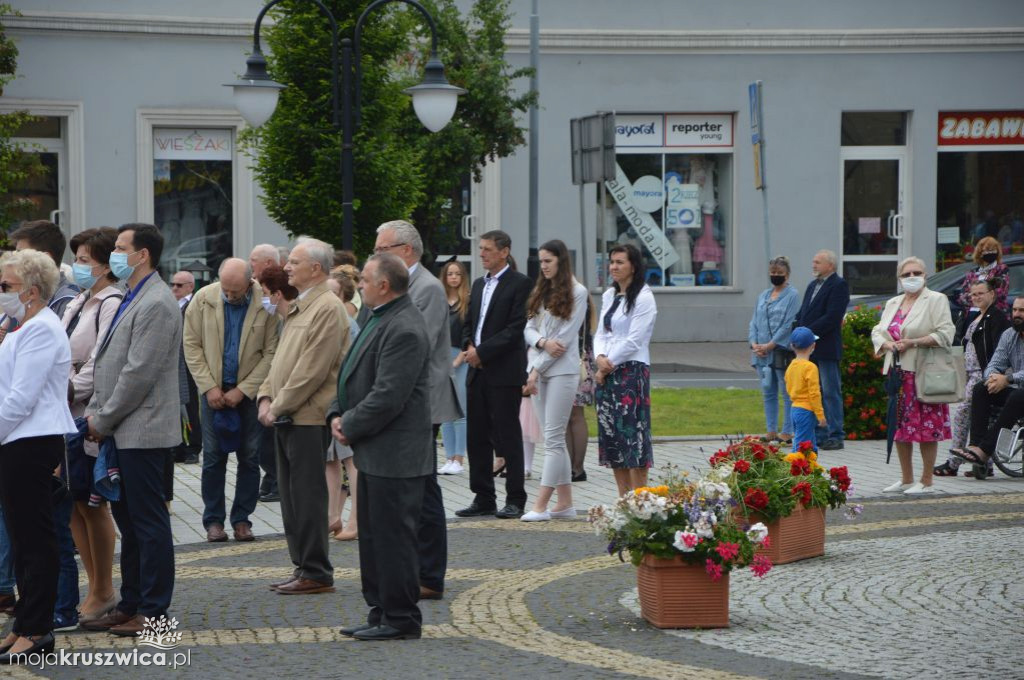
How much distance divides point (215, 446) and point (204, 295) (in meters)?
1.06

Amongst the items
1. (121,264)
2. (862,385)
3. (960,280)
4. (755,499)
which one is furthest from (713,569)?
(960,280)

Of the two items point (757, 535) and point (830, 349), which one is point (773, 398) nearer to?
point (830, 349)

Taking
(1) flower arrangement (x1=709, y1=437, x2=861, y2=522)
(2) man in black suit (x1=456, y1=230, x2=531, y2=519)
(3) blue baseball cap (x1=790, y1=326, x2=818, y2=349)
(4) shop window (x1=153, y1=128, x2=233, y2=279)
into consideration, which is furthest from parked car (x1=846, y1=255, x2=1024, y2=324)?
(1) flower arrangement (x1=709, y1=437, x2=861, y2=522)

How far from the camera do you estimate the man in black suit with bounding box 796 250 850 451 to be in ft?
49.1

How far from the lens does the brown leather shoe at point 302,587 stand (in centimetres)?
823

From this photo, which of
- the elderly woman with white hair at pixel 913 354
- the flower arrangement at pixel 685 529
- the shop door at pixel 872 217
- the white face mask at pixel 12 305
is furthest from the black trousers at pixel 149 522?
the shop door at pixel 872 217

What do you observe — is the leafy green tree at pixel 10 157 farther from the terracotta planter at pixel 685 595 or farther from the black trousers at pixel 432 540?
the terracotta planter at pixel 685 595

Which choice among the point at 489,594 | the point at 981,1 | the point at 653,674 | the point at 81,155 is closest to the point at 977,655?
the point at 653,674

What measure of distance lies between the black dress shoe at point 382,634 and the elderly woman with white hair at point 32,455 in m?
1.43

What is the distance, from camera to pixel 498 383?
10945 mm

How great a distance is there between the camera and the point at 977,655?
6805 millimetres

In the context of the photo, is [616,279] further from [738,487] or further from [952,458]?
[952,458]

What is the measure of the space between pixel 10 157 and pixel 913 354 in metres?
15.5

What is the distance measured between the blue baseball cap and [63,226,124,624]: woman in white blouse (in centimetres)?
763
